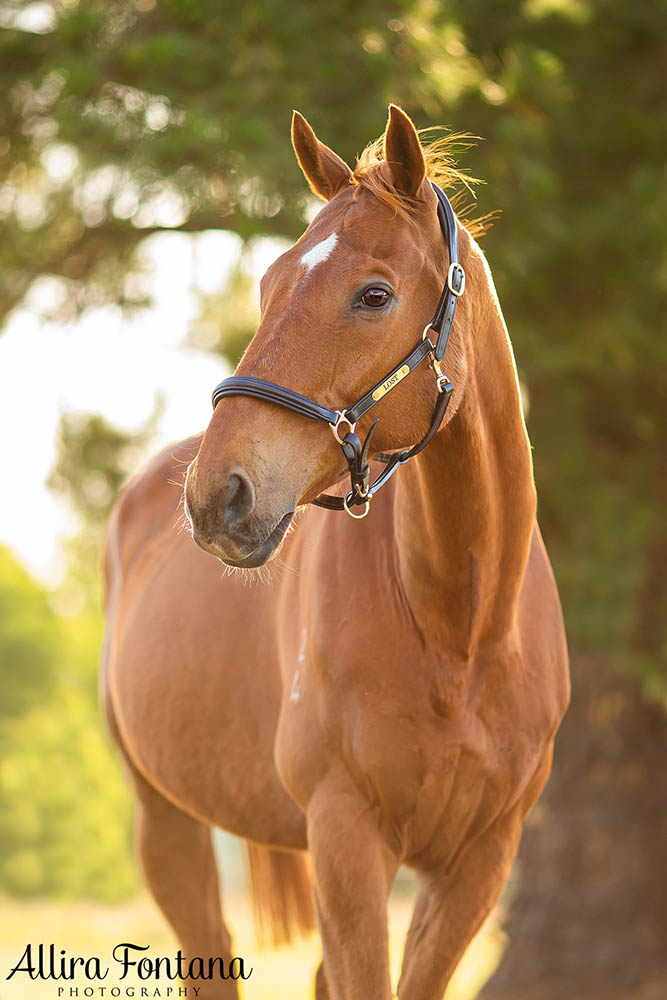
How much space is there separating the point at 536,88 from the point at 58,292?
3291mm

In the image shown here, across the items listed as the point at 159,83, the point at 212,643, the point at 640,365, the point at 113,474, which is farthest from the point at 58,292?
the point at 212,643

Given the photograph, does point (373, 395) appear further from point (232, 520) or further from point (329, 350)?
point (232, 520)

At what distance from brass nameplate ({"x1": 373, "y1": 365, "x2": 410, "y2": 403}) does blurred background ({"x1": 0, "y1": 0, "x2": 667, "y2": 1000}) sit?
59cm

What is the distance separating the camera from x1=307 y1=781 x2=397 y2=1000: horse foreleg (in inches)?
99.7

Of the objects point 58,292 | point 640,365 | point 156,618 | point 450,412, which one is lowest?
point 450,412

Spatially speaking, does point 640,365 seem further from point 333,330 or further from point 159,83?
point 333,330

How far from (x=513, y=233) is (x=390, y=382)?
370cm

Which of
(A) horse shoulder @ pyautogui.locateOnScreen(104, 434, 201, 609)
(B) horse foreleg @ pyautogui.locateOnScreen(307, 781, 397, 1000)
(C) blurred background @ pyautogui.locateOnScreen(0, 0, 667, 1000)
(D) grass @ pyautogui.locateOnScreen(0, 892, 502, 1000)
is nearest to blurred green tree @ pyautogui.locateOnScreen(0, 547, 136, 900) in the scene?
(D) grass @ pyautogui.locateOnScreen(0, 892, 502, 1000)

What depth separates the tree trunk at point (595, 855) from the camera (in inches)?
301

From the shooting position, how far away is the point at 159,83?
5.30 metres

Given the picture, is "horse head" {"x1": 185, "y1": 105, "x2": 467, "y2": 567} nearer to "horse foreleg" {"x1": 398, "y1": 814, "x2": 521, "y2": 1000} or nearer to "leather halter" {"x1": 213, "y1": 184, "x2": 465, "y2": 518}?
"leather halter" {"x1": 213, "y1": 184, "x2": 465, "y2": 518}

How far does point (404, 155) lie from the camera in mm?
2328

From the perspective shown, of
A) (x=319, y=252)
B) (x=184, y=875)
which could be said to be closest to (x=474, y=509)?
(x=319, y=252)

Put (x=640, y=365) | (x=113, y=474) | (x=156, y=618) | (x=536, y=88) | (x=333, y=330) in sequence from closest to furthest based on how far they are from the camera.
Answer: (x=333, y=330), (x=156, y=618), (x=536, y=88), (x=640, y=365), (x=113, y=474)
